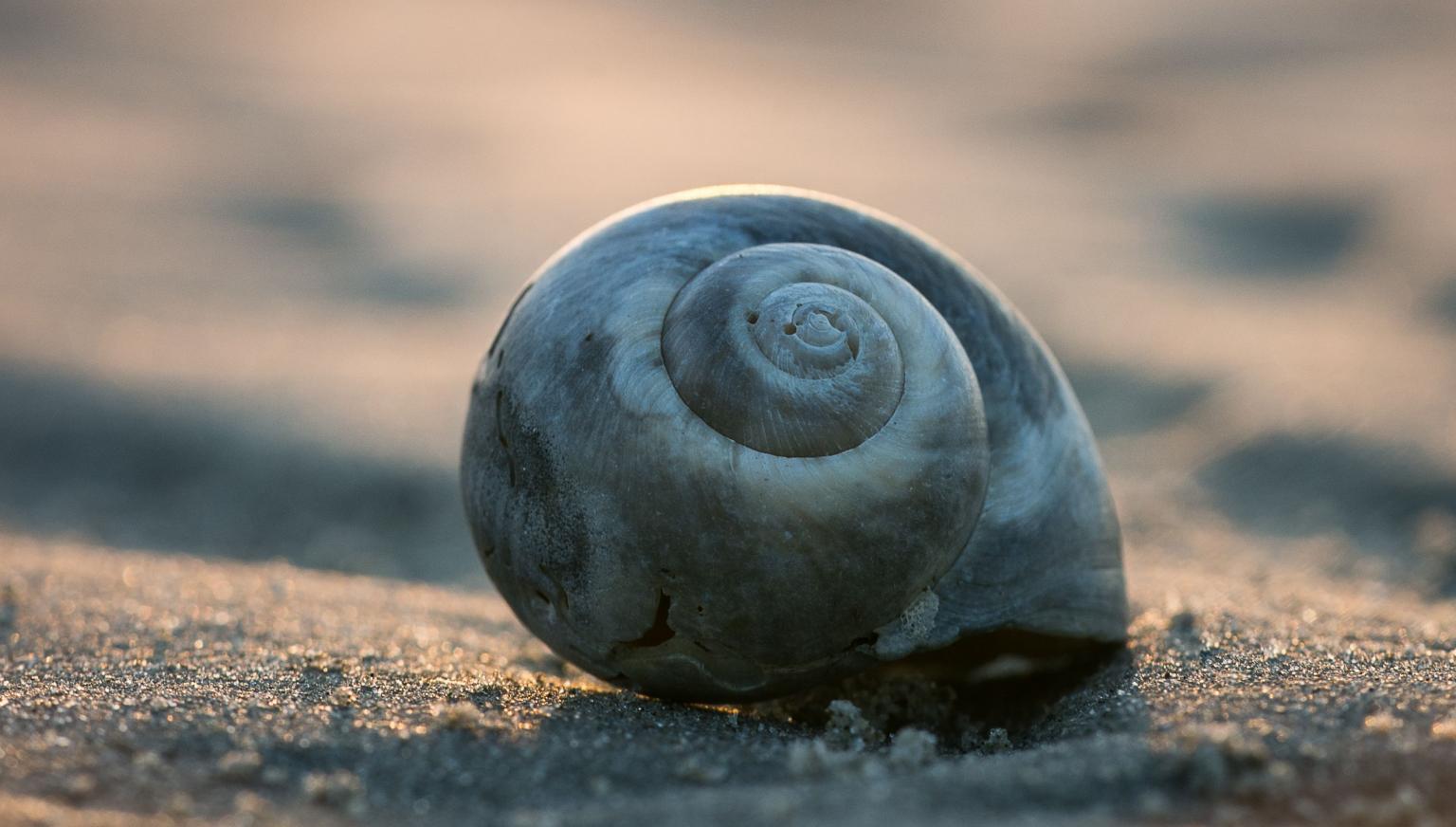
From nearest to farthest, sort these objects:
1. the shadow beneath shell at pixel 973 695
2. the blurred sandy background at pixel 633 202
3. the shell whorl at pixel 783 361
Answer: the shell whorl at pixel 783 361
the shadow beneath shell at pixel 973 695
the blurred sandy background at pixel 633 202

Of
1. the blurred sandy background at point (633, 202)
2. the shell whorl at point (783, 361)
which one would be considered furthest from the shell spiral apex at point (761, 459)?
the blurred sandy background at point (633, 202)

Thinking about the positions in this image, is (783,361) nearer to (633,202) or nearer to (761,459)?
(761,459)

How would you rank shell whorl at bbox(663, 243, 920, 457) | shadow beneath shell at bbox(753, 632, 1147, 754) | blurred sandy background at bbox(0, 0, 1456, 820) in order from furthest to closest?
blurred sandy background at bbox(0, 0, 1456, 820) → shadow beneath shell at bbox(753, 632, 1147, 754) → shell whorl at bbox(663, 243, 920, 457)

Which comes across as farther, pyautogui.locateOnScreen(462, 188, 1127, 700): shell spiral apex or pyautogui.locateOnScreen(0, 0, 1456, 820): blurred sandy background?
pyautogui.locateOnScreen(0, 0, 1456, 820): blurred sandy background

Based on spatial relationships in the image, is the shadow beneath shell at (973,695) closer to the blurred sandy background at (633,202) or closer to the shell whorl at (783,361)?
the shell whorl at (783,361)

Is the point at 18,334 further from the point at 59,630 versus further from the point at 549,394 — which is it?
the point at 549,394

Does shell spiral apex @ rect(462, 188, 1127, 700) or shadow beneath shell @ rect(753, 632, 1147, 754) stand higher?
shell spiral apex @ rect(462, 188, 1127, 700)

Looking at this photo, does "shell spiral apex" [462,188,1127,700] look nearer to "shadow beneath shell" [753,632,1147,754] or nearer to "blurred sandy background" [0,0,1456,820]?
"shadow beneath shell" [753,632,1147,754]

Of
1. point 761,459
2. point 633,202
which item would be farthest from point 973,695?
point 633,202

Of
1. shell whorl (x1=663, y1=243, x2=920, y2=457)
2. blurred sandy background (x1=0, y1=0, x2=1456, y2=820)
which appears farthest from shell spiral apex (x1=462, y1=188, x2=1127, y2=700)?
blurred sandy background (x1=0, y1=0, x2=1456, y2=820)
